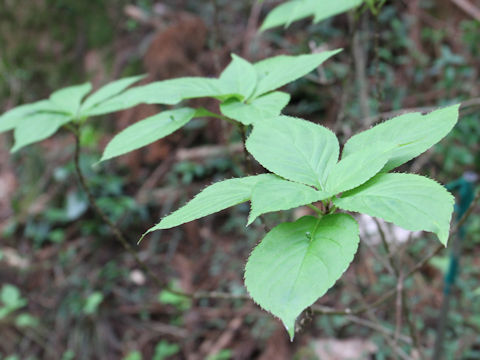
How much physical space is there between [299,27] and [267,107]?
335 centimetres

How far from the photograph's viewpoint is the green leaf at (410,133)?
68cm

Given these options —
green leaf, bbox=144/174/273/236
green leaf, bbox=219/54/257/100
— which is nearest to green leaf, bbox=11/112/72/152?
green leaf, bbox=219/54/257/100

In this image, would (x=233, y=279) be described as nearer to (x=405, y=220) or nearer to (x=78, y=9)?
(x=405, y=220)

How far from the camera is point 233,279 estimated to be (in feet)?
9.86

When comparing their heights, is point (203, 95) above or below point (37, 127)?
above

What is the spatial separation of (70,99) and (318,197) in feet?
2.85

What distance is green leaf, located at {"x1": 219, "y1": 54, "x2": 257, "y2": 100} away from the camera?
0.94 metres

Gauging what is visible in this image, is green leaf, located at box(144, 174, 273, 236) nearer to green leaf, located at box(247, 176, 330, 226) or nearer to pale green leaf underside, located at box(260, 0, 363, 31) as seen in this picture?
green leaf, located at box(247, 176, 330, 226)

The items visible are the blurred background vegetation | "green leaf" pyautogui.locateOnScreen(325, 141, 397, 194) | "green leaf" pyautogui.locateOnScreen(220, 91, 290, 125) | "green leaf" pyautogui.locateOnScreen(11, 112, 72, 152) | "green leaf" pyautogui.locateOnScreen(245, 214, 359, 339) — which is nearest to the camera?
"green leaf" pyautogui.locateOnScreen(245, 214, 359, 339)

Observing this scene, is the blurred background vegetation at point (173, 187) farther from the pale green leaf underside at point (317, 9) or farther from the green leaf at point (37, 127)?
the green leaf at point (37, 127)

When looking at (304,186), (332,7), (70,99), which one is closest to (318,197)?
(304,186)

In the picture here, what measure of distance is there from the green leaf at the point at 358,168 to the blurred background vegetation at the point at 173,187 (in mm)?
1876

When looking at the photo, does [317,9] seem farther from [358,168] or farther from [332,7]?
[358,168]

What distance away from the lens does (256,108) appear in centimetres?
87
